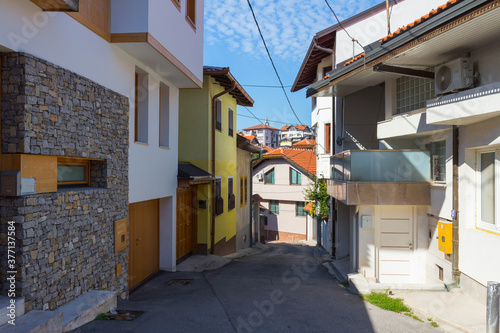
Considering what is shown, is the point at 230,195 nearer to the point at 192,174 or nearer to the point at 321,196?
the point at 321,196

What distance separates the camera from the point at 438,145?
9.06 meters

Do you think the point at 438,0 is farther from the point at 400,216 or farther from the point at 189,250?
the point at 189,250

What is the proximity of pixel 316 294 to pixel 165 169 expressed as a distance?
475 centimetres

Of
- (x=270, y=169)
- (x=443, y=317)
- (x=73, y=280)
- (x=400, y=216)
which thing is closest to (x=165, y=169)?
(x=73, y=280)

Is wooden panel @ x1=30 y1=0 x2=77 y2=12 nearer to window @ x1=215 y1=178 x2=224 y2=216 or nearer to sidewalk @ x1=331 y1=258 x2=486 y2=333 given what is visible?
sidewalk @ x1=331 y1=258 x2=486 y2=333

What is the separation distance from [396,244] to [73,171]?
309 inches

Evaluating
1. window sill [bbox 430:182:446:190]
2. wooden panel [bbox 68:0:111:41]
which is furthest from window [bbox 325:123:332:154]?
wooden panel [bbox 68:0:111:41]

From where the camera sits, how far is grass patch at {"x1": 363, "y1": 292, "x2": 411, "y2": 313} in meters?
7.06

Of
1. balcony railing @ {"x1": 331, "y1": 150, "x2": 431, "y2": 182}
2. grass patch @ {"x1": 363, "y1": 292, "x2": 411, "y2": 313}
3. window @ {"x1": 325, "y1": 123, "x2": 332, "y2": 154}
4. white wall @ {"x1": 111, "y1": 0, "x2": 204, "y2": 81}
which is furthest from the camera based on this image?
window @ {"x1": 325, "y1": 123, "x2": 332, "y2": 154}

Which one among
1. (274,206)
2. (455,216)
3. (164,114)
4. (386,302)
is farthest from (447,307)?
(274,206)

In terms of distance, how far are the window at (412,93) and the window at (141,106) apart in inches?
265

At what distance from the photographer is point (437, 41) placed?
694 cm

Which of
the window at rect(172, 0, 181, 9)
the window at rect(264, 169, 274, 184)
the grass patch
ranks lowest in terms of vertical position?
the grass patch

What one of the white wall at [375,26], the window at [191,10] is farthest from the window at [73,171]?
the white wall at [375,26]
